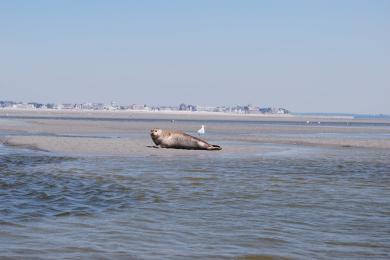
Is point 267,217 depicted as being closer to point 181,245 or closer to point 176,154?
point 181,245

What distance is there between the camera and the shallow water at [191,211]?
340 inches

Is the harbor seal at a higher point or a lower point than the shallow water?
higher

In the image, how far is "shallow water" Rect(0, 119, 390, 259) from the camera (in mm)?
8648

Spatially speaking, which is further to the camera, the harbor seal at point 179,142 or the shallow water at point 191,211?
the harbor seal at point 179,142

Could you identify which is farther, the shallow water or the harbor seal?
the harbor seal

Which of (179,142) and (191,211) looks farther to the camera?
(179,142)

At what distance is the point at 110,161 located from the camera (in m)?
21.9

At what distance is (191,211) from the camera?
37.7ft

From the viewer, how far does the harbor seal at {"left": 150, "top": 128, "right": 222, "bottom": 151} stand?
2918cm

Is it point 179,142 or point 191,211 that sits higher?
point 179,142

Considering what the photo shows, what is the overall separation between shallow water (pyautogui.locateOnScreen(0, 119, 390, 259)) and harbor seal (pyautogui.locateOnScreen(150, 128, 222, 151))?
839cm

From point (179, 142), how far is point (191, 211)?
18187 millimetres

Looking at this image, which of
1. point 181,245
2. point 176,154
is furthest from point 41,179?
point 176,154

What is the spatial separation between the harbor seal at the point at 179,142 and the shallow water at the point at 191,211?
8389 mm
